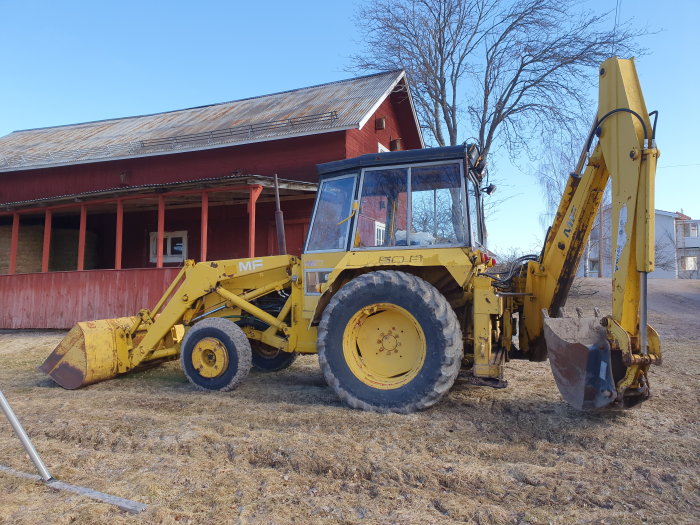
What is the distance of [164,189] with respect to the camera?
11.6 m

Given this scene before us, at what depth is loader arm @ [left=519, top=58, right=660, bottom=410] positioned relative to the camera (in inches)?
148

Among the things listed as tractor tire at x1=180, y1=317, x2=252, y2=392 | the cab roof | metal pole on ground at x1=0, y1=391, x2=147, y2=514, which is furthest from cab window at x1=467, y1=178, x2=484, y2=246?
metal pole on ground at x1=0, y1=391, x2=147, y2=514

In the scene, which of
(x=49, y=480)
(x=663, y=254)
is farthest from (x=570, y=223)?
(x=663, y=254)

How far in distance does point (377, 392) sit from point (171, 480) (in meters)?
1.94

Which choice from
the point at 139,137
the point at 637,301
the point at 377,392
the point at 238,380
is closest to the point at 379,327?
the point at 377,392

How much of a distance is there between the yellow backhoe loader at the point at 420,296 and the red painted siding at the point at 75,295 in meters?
6.06

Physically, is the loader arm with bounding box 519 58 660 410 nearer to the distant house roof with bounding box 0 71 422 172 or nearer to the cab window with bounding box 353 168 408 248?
the cab window with bounding box 353 168 408 248

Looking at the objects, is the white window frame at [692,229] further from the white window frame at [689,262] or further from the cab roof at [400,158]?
the cab roof at [400,158]

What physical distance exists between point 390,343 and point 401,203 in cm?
137

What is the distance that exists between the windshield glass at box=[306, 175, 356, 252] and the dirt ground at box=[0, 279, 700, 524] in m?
1.59

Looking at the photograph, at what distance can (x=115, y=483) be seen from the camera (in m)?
3.02

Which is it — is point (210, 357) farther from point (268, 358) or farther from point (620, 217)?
point (620, 217)

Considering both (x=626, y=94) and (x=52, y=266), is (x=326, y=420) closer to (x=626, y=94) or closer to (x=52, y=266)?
(x=626, y=94)

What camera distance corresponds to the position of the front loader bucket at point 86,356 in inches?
222
